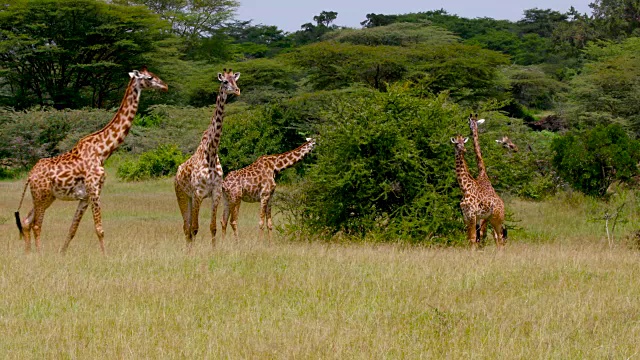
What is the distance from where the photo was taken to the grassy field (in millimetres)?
6902

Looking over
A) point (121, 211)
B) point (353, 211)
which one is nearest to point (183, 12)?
point (121, 211)

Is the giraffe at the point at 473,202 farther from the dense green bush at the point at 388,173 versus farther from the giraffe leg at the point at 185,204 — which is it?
the giraffe leg at the point at 185,204

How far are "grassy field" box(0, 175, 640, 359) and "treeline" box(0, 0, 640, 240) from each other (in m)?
2.06

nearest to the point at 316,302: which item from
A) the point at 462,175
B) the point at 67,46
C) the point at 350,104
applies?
the point at 462,175

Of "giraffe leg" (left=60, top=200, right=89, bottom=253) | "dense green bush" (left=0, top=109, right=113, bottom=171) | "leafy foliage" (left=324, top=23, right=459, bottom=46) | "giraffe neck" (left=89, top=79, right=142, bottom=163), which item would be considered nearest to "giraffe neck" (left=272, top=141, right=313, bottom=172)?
"giraffe neck" (left=89, top=79, right=142, bottom=163)

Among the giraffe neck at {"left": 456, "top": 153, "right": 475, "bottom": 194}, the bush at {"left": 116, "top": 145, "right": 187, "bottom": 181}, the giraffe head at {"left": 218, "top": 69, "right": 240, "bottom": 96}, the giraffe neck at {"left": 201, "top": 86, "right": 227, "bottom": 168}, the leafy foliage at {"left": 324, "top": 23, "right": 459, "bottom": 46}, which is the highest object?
the leafy foliage at {"left": 324, "top": 23, "right": 459, "bottom": 46}

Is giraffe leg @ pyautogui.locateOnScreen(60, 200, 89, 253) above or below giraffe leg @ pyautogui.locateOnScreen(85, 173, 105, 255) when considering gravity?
below

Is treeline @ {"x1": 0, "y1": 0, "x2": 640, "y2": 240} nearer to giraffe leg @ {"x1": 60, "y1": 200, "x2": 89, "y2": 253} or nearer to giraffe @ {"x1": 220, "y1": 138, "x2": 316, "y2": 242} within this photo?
giraffe @ {"x1": 220, "y1": 138, "x2": 316, "y2": 242}

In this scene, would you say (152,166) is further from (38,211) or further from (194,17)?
(194,17)

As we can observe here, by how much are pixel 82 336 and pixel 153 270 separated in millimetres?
2782

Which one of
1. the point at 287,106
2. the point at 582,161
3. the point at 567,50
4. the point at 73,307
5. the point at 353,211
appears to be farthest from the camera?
the point at 567,50

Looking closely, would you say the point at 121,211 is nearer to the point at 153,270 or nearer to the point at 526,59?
the point at 153,270

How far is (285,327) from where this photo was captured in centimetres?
745

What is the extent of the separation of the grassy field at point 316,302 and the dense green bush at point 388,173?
48.6 inches
